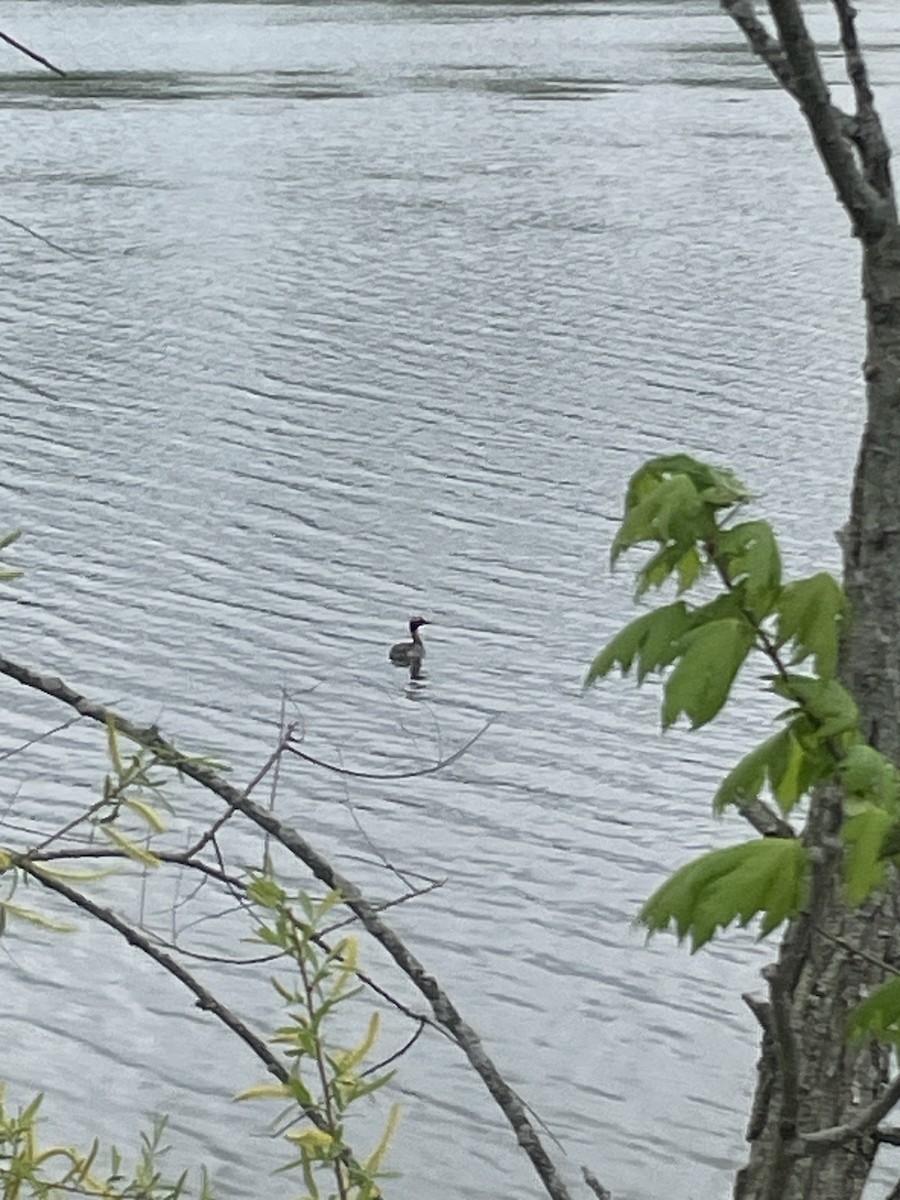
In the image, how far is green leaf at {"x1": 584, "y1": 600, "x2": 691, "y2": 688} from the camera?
Result: 1.85 m

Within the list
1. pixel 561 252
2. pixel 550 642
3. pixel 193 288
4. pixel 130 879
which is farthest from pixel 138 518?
pixel 561 252

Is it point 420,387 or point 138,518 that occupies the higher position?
point 420,387

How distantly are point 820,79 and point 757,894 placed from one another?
861 millimetres

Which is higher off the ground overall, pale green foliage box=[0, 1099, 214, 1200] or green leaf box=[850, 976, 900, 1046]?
green leaf box=[850, 976, 900, 1046]

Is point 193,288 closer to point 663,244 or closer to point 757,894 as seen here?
point 663,244

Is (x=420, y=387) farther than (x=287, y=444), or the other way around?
(x=420, y=387)

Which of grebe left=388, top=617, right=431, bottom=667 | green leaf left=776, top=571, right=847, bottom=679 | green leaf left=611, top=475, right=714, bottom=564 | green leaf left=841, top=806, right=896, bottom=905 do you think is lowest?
grebe left=388, top=617, right=431, bottom=667

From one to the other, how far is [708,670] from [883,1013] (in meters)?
0.42

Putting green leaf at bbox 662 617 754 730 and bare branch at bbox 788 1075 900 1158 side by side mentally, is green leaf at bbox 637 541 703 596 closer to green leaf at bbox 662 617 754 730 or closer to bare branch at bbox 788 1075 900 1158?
green leaf at bbox 662 617 754 730

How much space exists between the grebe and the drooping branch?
9184mm

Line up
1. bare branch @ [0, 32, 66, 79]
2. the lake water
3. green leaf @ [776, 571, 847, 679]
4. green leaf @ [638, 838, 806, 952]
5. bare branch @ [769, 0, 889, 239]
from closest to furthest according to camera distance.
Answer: green leaf @ [638, 838, 806, 952] → green leaf @ [776, 571, 847, 679] → bare branch @ [0, 32, 66, 79] → bare branch @ [769, 0, 889, 239] → the lake water

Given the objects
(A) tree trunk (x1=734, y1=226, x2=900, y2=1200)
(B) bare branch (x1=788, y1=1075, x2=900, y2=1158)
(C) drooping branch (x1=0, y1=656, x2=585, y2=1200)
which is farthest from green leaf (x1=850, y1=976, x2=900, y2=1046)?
(C) drooping branch (x1=0, y1=656, x2=585, y2=1200)

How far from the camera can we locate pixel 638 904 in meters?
9.31

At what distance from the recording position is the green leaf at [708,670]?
Result: 1.80 m
